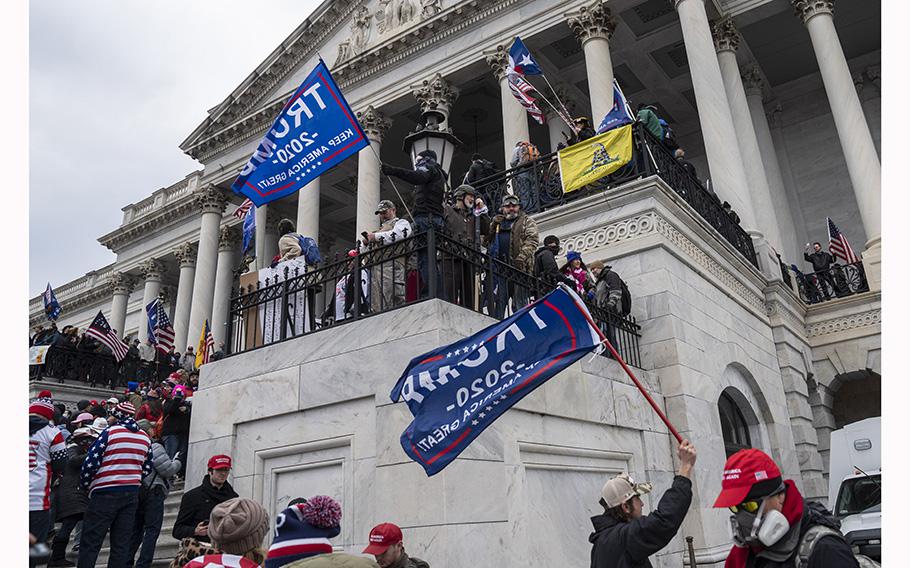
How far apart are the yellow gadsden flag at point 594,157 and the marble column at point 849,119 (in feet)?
34.3

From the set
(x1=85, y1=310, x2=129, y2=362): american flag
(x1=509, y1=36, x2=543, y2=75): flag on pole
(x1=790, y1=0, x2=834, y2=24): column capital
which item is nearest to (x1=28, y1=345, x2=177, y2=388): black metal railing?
(x1=85, y1=310, x2=129, y2=362): american flag

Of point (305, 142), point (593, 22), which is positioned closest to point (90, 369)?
point (305, 142)

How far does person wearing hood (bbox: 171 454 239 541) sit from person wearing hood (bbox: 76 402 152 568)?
3.97ft

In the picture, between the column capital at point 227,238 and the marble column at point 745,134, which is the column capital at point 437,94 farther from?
the column capital at point 227,238

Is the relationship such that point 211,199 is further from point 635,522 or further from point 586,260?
point 635,522

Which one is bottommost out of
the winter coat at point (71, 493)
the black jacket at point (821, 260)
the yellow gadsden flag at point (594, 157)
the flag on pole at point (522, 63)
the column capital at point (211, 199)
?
the winter coat at point (71, 493)

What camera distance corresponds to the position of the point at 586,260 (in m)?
11.2

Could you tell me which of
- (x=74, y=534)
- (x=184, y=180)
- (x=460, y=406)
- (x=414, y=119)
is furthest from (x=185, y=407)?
(x=184, y=180)

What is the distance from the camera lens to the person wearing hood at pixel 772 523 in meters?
2.78

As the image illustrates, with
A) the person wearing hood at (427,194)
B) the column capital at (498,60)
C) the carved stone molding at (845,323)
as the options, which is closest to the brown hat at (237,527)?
the person wearing hood at (427,194)

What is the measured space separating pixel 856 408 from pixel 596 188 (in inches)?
496

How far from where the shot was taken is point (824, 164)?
2527cm

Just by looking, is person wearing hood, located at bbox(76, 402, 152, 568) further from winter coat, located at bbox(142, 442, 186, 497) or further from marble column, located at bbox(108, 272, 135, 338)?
marble column, located at bbox(108, 272, 135, 338)

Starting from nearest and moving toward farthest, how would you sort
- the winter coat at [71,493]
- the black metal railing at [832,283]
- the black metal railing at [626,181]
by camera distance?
the winter coat at [71,493] < the black metal railing at [626,181] < the black metal railing at [832,283]
